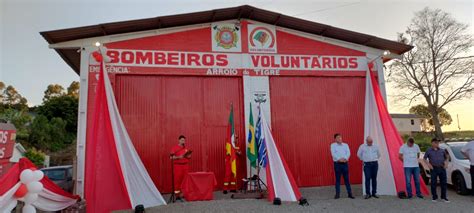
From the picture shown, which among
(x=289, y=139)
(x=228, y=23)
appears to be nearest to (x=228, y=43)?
(x=228, y=23)

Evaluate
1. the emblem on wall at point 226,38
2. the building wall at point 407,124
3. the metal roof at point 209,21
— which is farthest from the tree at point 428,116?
the emblem on wall at point 226,38

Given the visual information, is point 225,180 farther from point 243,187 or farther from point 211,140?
point 211,140

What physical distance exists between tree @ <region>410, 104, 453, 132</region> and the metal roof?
22963mm

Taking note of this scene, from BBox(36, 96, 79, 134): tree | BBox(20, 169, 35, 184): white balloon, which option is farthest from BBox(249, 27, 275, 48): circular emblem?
BBox(36, 96, 79, 134): tree

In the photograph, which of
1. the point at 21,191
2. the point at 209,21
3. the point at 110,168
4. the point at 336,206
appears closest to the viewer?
the point at 21,191

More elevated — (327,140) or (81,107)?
(81,107)

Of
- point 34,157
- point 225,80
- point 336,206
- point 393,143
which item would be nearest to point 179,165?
point 225,80

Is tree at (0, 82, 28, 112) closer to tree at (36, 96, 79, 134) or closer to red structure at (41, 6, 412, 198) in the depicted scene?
tree at (36, 96, 79, 134)

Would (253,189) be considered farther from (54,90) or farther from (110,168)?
(54,90)

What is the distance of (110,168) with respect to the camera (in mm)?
7898

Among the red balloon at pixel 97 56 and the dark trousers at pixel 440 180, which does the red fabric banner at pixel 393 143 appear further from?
the red balloon at pixel 97 56

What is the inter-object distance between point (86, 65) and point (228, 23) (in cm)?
464

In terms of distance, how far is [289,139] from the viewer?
11336mm

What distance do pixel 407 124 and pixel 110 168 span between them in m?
55.9
